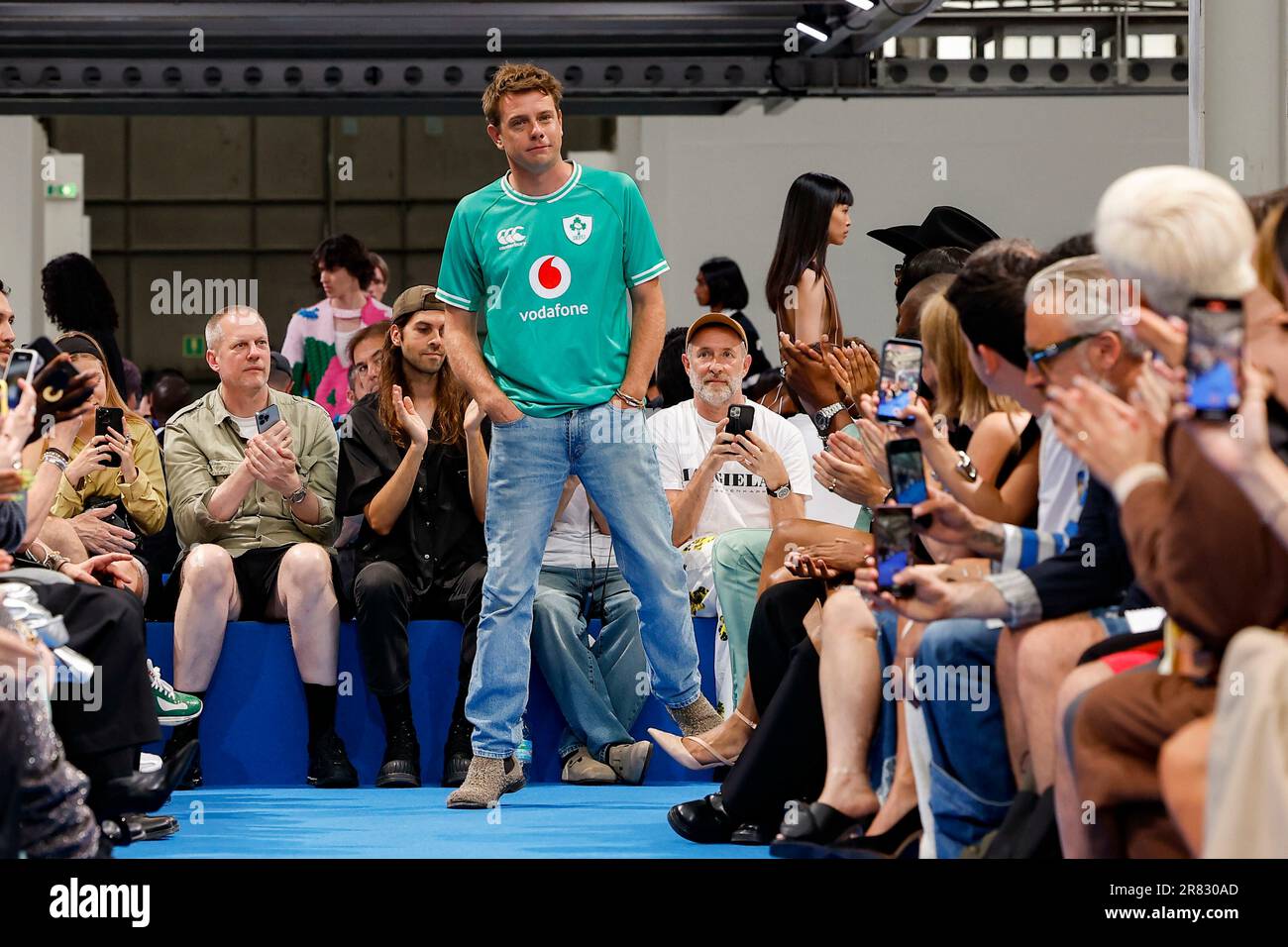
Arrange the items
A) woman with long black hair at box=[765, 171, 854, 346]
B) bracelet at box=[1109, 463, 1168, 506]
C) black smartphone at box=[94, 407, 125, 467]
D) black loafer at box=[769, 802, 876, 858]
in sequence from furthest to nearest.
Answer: woman with long black hair at box=[765, 171, 854, 346]
black smartphone at box=[94, 407, 125, 467]
black loafer at box=[769, 802, 876, 858]
bracelet at box=[1109, 463, 1168, 506]

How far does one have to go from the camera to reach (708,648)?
4.30 meters

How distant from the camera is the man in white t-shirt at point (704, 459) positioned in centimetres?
432

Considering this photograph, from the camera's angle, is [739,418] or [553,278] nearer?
[553,278]

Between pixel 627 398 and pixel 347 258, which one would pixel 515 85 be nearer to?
pixel 627 398

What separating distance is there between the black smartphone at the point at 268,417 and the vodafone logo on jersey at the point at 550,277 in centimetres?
96

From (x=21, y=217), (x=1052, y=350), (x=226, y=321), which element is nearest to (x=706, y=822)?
(x=1052, y=350)

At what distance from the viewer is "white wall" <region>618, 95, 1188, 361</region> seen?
880 cm

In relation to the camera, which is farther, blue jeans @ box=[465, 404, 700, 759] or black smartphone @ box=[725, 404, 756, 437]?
black smartphone @ box=[725, 404, 756, 437]

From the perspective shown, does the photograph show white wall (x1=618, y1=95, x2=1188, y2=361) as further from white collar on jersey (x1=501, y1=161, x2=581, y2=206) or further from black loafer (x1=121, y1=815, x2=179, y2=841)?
black loafer (x1=121, y1=815, x2=179, y2=841)

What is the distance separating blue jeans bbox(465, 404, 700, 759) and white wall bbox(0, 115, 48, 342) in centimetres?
662

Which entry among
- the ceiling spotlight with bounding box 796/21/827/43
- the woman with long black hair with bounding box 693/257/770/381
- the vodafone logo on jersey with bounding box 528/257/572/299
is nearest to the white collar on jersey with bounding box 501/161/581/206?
the vodafone logo on jersey with bounding box 528/257/572/299

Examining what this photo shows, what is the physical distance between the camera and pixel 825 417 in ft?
13.1

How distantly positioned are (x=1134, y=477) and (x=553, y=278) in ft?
6.60

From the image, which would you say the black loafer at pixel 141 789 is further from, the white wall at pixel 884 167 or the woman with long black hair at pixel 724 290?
the white wall at pixel 884 167
